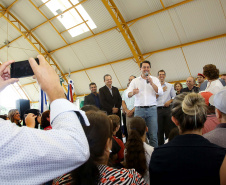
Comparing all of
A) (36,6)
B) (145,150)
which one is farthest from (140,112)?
(36,6)

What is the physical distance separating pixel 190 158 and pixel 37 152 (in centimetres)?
93

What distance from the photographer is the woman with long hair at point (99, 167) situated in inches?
35.8

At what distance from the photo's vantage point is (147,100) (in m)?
3.35

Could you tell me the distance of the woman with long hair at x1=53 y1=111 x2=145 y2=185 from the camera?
91 cm

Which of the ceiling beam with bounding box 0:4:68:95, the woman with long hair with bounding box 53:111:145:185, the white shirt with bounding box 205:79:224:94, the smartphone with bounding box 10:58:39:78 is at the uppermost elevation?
the ceiling beam with bounding box 0:4:68:95

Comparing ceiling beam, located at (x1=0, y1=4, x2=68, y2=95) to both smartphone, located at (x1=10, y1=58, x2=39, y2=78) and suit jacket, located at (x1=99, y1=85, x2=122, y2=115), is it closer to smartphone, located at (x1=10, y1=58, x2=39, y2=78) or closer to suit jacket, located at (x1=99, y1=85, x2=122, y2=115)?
suit jacket, located at (x1=99, y1=85, x2=122, y2=115)

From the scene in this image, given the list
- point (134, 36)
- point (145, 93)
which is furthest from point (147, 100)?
point (134, 36)

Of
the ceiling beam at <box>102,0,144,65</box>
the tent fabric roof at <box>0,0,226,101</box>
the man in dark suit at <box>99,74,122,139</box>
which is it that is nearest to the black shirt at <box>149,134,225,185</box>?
the man in dark suit at <box>99,74,122,139</box>

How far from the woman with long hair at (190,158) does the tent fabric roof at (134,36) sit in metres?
7.95

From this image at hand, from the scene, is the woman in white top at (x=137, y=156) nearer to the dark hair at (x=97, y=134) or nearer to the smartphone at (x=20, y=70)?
the dark hair at (x=97, y=134)

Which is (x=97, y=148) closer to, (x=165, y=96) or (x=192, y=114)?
(x=192, y=114)

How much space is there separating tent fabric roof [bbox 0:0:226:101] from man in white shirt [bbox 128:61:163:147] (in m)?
6.09

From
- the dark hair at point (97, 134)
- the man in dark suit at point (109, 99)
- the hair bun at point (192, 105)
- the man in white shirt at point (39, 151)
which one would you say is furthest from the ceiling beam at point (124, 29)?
the man in white shirt at point (39, 151)

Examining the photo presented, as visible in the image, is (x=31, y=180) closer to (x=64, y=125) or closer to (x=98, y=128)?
(x=64, y=125)
